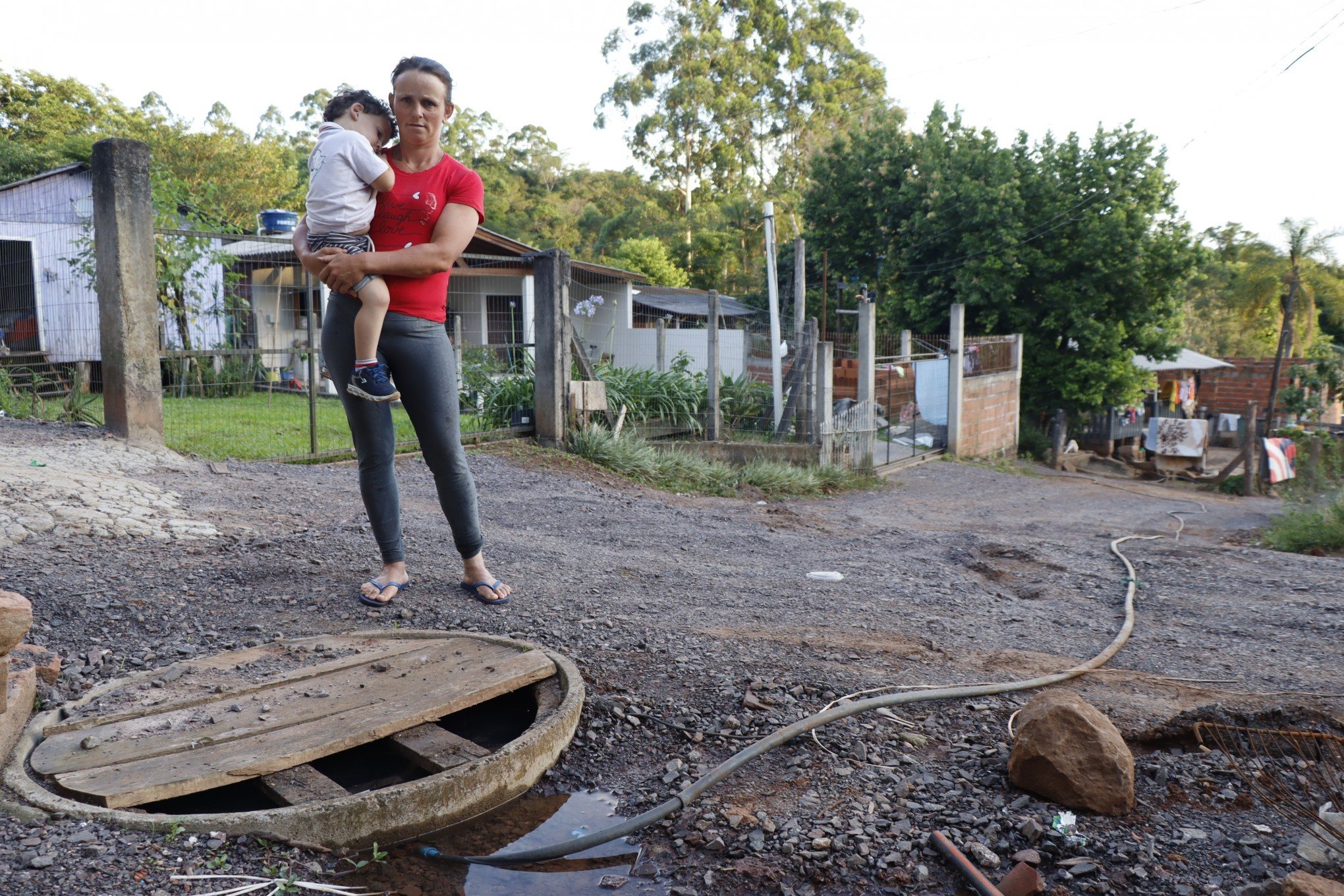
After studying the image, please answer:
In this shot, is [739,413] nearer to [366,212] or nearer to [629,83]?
[366,212]

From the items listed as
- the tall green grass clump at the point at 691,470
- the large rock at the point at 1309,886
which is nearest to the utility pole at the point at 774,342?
the tall green grass clump at the point at 691,470

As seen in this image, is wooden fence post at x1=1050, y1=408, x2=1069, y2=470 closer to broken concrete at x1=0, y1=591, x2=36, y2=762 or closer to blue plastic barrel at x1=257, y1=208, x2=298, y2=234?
blue plastic barrel at x1=257, y1=208, x2=298, y2=234

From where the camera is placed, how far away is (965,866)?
2.10m

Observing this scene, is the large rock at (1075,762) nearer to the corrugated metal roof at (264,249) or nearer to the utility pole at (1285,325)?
the corrugated metal roof at (264,249)

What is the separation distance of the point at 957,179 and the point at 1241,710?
62.9 feet

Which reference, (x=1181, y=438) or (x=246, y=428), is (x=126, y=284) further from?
(x=1181, y=438)

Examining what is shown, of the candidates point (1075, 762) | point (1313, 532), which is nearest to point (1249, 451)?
point (1313, 532)

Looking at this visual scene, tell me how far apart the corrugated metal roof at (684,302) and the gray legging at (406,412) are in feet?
55.1

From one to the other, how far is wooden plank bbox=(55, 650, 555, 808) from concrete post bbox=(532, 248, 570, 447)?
614cm

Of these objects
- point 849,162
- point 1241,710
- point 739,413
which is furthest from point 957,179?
point 1241,710

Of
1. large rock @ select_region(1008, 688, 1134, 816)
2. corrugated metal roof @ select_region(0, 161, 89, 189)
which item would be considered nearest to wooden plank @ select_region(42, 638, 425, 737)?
large rock @ select_region(1008, 688, 1134, 816)

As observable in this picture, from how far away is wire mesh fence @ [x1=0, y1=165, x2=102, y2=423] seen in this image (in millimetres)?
7840

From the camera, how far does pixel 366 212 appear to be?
10.3ft

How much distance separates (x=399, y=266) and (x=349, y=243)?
0.58 ft
